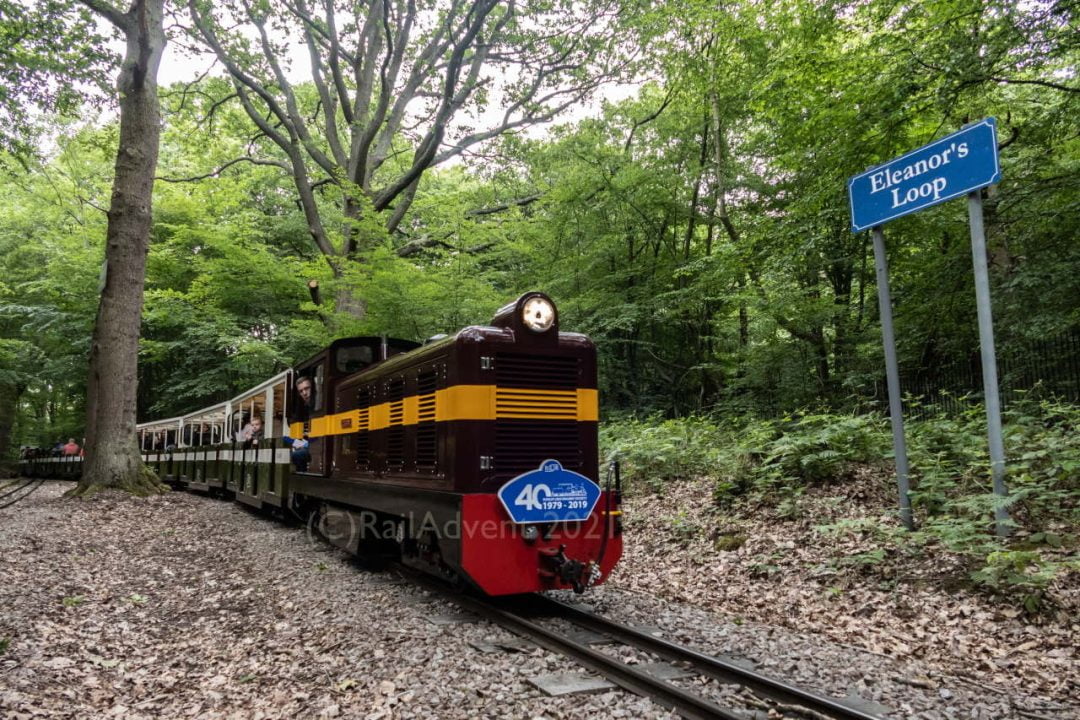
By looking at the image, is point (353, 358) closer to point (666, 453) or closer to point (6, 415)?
point (666, 453)

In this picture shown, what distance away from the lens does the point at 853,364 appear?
11.6 m

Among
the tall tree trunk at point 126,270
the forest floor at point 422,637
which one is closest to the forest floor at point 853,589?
the forest floor at point 422,637

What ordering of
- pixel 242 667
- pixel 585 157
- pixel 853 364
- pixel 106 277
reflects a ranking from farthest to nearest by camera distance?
pixel 585 157 → pixel 106 277 → pixel 853 364 → pixel 242 667

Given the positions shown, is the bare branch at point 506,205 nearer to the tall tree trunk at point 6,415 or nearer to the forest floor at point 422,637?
the forest floor at point 422,637

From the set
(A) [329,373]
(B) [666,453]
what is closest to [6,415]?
(A) [329,373]

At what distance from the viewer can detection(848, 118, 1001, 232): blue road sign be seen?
5.32m

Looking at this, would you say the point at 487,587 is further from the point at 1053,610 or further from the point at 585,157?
the point at 585,157

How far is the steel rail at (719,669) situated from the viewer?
3.42m

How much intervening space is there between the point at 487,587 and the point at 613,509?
1341 millimetres

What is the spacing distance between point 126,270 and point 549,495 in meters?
11.0

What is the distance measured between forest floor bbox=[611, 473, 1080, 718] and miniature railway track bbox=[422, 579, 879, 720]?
36.3 inches

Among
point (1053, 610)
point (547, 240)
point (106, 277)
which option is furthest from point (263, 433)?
point (1053, 610)

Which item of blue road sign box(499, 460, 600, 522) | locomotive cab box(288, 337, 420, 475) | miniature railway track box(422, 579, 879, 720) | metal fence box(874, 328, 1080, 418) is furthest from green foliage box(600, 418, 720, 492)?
miniature railway track box(422, 579, 879, 720)

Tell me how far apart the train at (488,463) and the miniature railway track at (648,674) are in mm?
275
